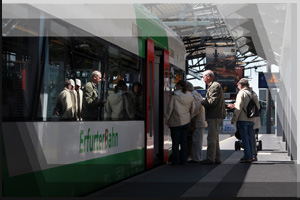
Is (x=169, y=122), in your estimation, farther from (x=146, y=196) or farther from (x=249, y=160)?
(x=146, y=196)

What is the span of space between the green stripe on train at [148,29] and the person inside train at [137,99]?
56 cm

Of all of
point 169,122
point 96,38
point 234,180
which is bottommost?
point 234,180

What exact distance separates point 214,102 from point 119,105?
374cm

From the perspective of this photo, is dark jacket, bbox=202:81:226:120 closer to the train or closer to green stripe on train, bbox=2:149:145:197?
the train

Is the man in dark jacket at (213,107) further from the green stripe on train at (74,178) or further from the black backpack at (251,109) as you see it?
the green stripe on train at (74,178)

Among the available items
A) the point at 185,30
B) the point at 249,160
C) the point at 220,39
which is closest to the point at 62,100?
the point at 249,160

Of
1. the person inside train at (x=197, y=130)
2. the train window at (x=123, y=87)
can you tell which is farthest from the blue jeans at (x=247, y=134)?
the train window at (x=123, y=87)

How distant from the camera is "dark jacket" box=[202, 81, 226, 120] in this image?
39.3ft

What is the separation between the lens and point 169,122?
38.8 feet

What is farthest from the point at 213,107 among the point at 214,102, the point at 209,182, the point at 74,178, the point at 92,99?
the point at 74,178

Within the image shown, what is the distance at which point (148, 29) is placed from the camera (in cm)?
1065

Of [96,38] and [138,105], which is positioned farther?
[138,105]

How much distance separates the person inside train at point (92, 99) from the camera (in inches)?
278

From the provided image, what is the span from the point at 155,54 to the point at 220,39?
1805 cm
